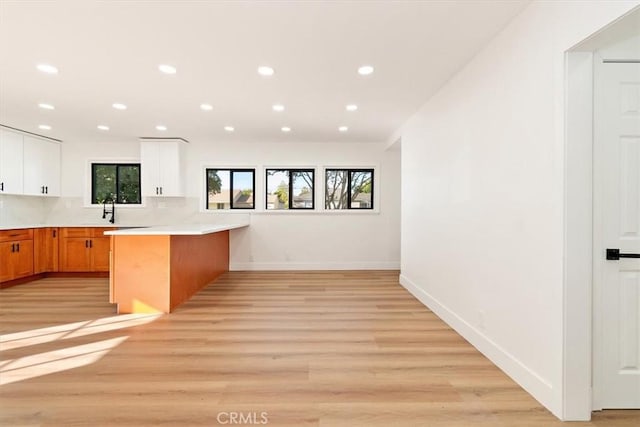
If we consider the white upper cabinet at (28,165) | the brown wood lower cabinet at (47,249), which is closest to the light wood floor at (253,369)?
the brown wood lower cabinet at (47,249)

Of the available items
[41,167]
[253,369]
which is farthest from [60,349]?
[41,167]

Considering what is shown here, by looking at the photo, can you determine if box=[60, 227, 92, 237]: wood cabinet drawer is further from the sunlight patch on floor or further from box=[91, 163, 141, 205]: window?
the sunlight patch on floor

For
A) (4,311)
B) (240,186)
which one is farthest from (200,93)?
(4,311)

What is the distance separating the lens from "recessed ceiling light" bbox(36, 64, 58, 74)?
307 cm

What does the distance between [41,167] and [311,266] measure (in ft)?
16.9

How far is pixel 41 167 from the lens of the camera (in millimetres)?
5879

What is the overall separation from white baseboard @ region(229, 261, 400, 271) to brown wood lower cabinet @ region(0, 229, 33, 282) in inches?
125

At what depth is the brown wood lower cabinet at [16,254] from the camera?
489 centimetres

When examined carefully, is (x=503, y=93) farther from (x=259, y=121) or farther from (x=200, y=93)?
(x=259, y=121)

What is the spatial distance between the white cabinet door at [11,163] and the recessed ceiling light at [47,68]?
3026 mm

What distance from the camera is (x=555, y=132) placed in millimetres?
1866

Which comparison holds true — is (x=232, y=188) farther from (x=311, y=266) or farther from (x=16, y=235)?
(x=16, y=235)

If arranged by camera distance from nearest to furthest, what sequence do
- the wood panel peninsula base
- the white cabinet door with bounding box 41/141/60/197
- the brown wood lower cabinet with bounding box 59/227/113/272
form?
the wood panel peninsula base < the brown wood lower cabinet with bounding box 59/227/113/272 < the white cabinet door with bounding box 41/141/60/197

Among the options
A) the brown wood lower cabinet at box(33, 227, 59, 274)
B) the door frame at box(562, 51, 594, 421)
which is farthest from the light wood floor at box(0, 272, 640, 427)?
the brown wood lower cabinet at box(33, 227, 59, 274)
